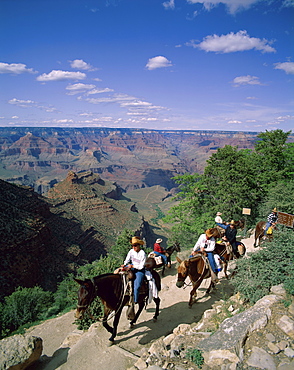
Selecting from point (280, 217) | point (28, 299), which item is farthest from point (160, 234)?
point (280, 217)

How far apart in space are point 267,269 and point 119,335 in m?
6.06

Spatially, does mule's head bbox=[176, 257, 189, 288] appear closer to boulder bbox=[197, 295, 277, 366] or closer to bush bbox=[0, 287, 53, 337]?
boulder bbox=[197, 295, 277, 366]

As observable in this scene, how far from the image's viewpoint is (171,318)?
388 inches

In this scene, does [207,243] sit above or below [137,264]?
above

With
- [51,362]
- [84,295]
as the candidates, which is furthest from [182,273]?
[51,362]

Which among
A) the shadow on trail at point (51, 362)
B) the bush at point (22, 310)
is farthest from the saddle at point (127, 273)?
the bush at point (22, 310)

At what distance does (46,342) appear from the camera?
36.8 ft

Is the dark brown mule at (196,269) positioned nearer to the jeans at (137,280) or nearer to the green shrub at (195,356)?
the jeans at (137,280)

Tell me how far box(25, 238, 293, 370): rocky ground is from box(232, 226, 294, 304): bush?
41.2 inches

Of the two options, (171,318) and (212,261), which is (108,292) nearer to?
(171,318)

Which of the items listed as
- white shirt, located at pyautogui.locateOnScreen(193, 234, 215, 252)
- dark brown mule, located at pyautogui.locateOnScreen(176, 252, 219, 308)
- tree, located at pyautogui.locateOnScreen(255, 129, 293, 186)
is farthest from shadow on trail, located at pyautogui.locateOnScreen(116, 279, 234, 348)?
tree, located at pyautogui.locateOnScreen(255, 129, 293, 186)

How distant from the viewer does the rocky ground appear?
23.6ft

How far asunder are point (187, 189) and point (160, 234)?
90.8m

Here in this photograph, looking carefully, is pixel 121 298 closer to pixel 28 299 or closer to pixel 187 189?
pixel 28 299
